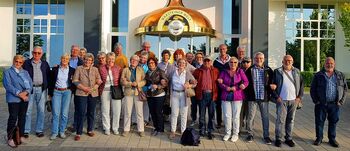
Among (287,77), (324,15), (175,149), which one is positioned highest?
(324,15)

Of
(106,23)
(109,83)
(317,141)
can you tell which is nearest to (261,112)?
(317,141)

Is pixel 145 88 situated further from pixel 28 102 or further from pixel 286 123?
pixel 286 123

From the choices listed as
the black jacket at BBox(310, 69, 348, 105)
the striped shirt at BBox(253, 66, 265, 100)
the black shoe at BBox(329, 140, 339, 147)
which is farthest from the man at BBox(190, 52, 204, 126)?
the black shoe at BBox(329, 140, 339, 147)

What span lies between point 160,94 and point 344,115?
6.61 meters

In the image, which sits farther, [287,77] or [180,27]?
[180,27]

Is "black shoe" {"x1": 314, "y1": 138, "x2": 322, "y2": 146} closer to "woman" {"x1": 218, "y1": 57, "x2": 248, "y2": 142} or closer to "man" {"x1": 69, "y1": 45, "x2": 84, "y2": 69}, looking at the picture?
"woman" {"x1": 218, "y1": 57, "x2": 248, "y2": 142}

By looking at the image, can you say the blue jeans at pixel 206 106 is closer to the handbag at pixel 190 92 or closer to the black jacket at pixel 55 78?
the handbag at pixel 190 92

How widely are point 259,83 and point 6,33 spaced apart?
19.4 m

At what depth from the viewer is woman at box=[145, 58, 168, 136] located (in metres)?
7.88

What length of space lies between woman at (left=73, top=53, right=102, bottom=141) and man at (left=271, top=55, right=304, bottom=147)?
3.58 m

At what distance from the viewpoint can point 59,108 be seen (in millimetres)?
7562

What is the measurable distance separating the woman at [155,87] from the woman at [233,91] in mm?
1253

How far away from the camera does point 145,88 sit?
26.2 feet

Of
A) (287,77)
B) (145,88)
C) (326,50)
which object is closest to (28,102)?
(145,88)
